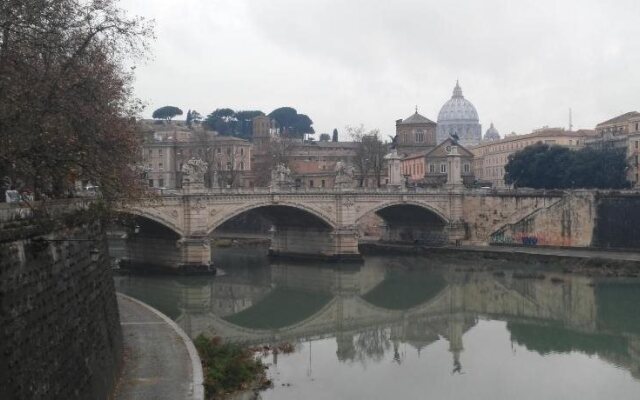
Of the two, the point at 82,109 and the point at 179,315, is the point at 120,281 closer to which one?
the point at 179,315

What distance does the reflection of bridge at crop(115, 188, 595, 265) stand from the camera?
35.1 metres

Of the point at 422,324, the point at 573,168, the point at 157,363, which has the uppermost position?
the point at 573,168

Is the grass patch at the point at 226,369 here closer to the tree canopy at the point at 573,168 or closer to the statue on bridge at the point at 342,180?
the statue on bridge at the point at 342,180

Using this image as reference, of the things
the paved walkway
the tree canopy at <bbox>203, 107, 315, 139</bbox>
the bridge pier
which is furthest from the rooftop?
the paved walkway

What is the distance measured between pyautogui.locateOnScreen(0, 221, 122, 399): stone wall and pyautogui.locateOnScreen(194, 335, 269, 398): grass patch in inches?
95.9

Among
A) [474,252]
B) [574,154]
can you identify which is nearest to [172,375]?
[474,252]

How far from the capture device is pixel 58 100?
44.0 feet

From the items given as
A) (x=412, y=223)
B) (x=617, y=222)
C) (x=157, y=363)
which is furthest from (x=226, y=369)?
(x=412, y=223)

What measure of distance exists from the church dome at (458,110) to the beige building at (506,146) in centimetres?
2241

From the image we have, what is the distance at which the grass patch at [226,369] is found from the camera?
15.6 meters

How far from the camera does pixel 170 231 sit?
3562cm

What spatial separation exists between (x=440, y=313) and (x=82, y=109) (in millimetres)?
18132

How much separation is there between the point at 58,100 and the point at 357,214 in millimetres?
29687

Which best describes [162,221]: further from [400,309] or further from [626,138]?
[626,138]
